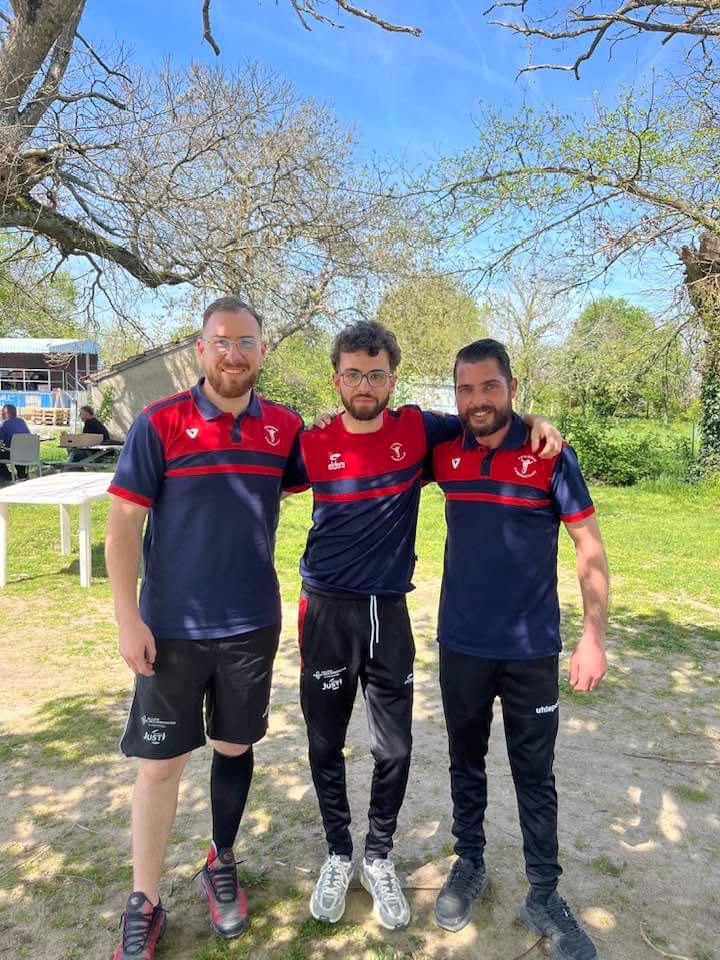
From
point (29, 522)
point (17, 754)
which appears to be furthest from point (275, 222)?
point (17, 754)

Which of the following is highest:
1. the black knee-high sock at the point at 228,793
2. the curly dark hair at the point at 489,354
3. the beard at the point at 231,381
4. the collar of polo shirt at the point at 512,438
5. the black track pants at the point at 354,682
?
the curly dark hair at the point at 489,354

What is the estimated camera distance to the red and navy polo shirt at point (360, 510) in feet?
8.12

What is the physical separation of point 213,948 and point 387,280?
13.4 metres

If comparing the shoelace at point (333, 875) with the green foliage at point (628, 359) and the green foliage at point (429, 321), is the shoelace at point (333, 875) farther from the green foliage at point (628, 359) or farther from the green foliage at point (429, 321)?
the green foliage at point (628, 359)

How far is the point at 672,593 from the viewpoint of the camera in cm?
739

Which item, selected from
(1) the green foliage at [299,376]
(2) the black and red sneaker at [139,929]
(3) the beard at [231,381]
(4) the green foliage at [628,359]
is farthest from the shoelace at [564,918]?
(1) the green foliage at [299,376]

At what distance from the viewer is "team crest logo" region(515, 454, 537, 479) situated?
2.39 m

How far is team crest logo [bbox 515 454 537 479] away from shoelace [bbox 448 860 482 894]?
145 cm

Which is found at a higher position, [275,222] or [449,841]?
[275,222]

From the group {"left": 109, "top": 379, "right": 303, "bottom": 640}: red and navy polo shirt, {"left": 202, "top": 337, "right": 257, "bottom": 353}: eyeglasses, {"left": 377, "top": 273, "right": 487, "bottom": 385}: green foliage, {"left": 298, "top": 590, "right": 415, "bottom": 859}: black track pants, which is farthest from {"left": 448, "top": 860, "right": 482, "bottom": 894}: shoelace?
{"left": 377, "top": 273, "right": 487, "bottom": 385}: green foliage

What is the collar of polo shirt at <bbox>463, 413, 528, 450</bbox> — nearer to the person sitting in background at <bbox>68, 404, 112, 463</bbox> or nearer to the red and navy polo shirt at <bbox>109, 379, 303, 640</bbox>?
the red and navy polo shirt at <bbox>109, 379, 303, 640</bbox>

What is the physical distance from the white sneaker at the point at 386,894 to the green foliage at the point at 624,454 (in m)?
15.1

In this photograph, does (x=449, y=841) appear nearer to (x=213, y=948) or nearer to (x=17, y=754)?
(x=213, y=948)

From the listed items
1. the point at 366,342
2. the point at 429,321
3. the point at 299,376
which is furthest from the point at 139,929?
the point at 299,376
